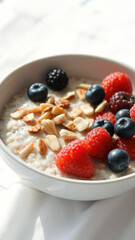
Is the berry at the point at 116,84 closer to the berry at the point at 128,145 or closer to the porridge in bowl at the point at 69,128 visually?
the porridge in bowl at the point at 69,128

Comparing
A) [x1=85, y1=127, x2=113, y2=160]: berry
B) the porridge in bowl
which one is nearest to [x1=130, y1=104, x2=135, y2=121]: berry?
the porridge in bowl

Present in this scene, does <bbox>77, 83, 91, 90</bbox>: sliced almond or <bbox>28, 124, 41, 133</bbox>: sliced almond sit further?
<bbox>77, 83, 91, 90</bbox>: sliced almond

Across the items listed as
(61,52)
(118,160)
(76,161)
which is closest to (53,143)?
(76,161)

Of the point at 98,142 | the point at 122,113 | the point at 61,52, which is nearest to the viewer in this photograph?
the point at 98,142

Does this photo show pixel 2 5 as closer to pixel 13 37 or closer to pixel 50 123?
pixel 13 37

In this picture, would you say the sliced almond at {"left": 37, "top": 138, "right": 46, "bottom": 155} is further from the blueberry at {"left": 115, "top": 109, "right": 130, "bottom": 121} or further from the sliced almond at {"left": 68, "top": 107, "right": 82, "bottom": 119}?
the blueberry at {"left": 115, "top": 109, "right": 130, "bottom": 121}

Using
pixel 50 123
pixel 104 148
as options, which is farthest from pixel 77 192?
pixel 50 123

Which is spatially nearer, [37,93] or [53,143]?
[53,143]

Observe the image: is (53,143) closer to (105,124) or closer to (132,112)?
(105,124)
